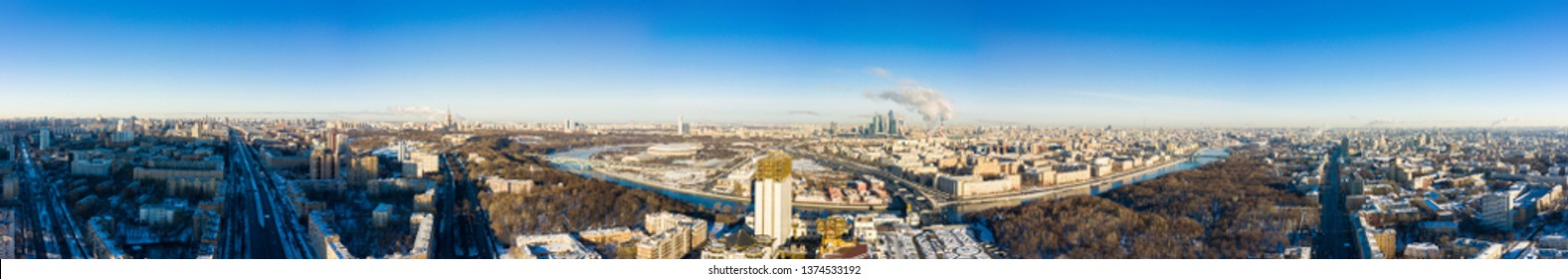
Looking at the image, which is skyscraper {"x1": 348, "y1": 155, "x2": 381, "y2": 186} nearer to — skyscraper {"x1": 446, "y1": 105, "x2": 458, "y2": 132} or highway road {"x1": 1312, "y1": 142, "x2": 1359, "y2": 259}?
skyscraper {"x1": 446, "y1": 105, "x2": 458, "y2": 132}

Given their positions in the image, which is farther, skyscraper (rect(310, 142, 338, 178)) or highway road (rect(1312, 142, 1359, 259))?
skyscraper (rect(310, 142, 338, 178))

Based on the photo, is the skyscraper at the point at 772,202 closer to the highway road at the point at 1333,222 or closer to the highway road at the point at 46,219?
the highway road at the point at 1333,222

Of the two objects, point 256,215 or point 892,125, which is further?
point 892,125

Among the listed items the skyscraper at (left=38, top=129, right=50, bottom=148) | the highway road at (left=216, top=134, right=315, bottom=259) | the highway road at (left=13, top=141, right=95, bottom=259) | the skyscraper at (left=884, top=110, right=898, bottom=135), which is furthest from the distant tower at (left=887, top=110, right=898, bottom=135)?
the skyscraper at (left=38, top=129, right=50, bottom=148)

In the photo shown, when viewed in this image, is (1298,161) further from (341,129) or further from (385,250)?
(341,129)

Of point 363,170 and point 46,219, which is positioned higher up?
point 363,170

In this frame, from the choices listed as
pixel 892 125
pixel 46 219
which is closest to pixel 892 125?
pixel 892 125

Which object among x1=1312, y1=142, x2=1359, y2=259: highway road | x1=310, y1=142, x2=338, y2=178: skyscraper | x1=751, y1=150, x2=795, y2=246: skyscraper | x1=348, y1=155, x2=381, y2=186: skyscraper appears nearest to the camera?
x1=1312, y1=142, x2=1359, y2=259: highway road

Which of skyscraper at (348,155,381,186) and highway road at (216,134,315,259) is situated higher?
skyscraper at (348,155,381,186)

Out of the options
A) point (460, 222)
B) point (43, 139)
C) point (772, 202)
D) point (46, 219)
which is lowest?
point (460, 222)

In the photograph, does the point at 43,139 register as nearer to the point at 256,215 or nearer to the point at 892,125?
the point at 256,215

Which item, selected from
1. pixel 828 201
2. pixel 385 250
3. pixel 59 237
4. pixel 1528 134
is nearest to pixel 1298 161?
pixel 1528 134
